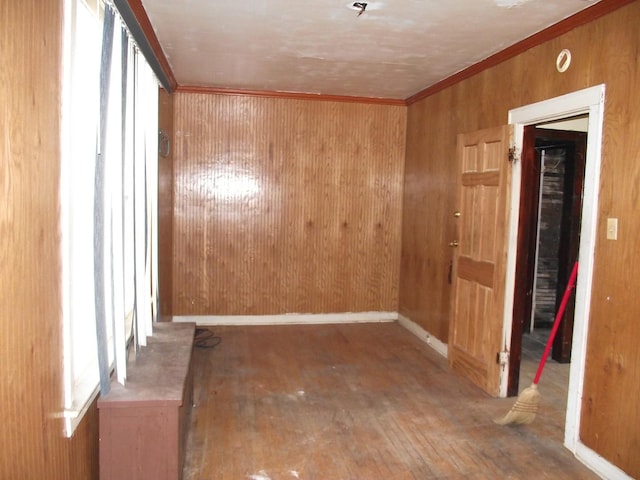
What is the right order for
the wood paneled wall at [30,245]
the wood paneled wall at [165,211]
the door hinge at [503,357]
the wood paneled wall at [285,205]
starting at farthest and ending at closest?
the wood paneled wall at [285,205], the wood paneled wall at [165,211], the door hinge at [503,357], the wood paneled wall at [30,245]

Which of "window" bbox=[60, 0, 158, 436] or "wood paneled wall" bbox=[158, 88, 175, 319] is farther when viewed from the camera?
"wood paneled wall" bbox=[158, 88, 175, 319]

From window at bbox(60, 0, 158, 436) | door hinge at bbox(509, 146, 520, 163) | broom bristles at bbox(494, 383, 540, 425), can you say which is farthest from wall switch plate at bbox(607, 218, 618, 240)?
window at bbox(60, 0, 158, 436)

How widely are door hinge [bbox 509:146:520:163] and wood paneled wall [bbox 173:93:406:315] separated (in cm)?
233

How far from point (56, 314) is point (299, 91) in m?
4.08

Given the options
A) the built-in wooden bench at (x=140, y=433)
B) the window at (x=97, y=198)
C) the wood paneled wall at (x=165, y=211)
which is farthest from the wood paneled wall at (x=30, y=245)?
the wood paneled wall at (x=165, y=211)

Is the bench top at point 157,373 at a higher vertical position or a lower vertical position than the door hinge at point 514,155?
lower

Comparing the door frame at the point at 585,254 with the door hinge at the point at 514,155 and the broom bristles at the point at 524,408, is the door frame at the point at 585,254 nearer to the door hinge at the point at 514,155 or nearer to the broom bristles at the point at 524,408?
the broom bristles at the point at 524,408

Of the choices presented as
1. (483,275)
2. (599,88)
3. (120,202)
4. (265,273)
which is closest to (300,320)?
(265,273)

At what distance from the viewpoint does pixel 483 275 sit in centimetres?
375

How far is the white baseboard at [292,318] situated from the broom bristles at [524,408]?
2.69 m

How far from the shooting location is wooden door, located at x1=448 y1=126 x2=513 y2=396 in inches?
140

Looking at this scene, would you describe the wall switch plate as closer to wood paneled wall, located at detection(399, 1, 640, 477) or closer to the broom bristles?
wood paneled wall, located at detection(399, 1, 640, 477)

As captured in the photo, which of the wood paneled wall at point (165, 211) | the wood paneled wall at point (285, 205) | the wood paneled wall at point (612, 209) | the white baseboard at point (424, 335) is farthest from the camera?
the wood paneled wall at point (285, 205)

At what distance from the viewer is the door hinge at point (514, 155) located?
3.46 m
